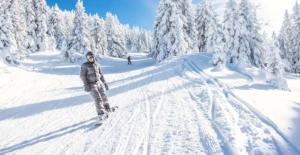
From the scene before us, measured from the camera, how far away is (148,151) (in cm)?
552

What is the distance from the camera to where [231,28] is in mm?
27188

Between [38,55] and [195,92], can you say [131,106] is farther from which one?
[38,55]

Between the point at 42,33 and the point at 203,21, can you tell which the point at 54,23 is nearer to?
the point at 42,33

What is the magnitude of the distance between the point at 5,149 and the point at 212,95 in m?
6.12

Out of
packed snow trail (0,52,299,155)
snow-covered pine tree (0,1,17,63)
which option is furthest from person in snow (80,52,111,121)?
snow-covered pine tree (0,1,17,63)


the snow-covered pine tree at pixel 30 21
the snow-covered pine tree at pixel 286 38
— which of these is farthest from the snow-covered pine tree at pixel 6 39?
the snow-covered pine tree at pixel 286 38

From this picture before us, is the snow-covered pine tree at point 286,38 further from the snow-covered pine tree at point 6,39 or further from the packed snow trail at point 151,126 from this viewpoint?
the packed snow trail at point 151,126

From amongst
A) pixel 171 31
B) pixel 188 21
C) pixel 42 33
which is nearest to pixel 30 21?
pixel 42 33

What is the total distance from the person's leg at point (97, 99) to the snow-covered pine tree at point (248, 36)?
2108 centimetres

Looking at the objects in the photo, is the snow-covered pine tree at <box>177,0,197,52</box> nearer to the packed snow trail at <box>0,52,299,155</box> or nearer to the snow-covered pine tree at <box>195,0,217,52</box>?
the snow-covered pine tree at <box>195,0,217,52</box>

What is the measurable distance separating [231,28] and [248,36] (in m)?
1.94

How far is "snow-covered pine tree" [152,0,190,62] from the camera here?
3650cm

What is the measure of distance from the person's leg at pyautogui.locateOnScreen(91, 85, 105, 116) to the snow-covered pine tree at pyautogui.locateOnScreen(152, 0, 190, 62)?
1137 inches

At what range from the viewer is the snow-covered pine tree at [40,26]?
177 ft
